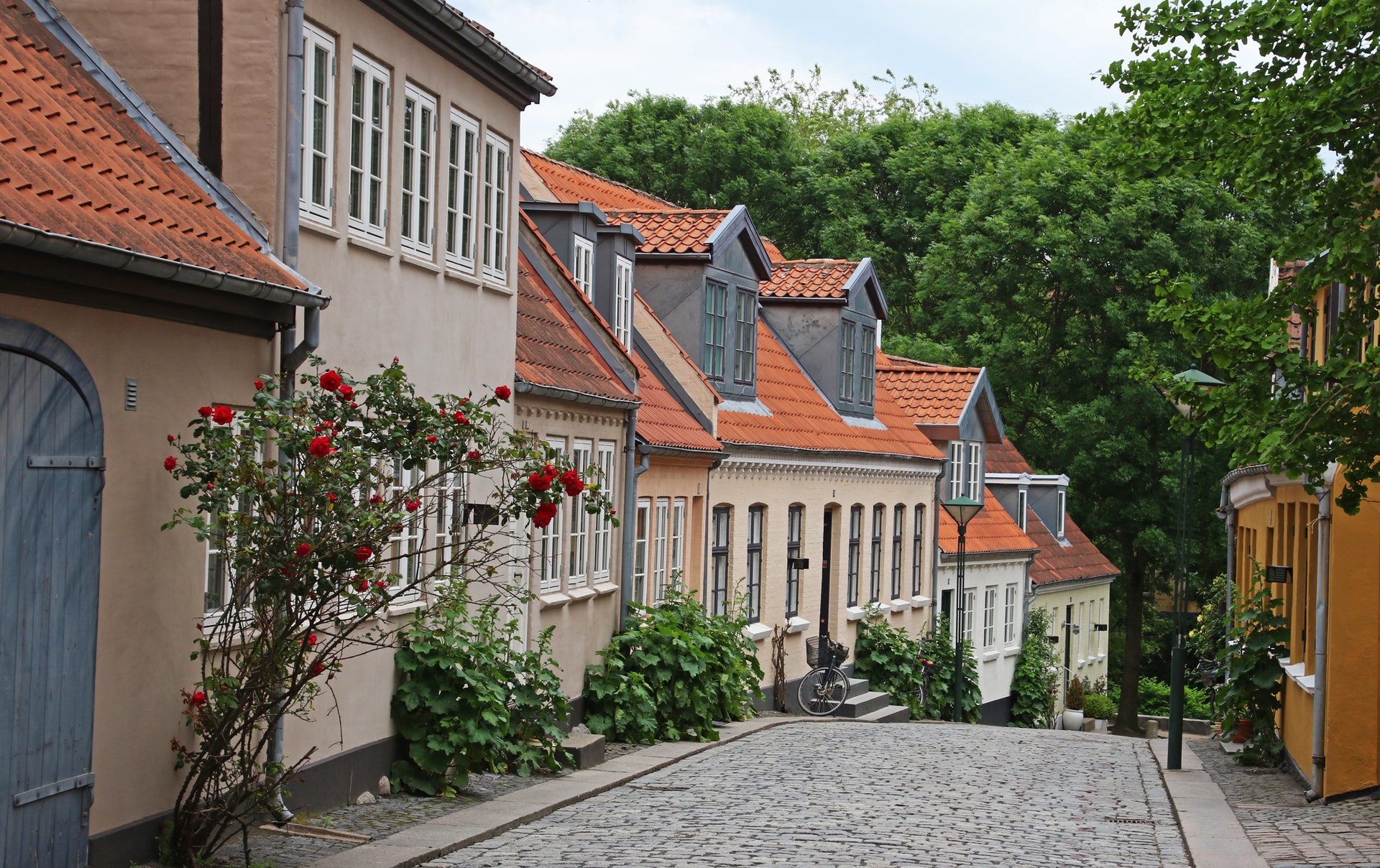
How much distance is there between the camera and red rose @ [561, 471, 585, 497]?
31.2 feet

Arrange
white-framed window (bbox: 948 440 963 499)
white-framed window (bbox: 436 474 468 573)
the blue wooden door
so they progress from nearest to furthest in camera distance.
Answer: the blue wooden door, white-framed window (bbox: 436 474 468 573), white-framed window (bbox: 948 440 963 499)

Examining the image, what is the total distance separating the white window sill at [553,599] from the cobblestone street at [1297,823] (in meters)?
6.43

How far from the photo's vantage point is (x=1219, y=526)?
36.8 m

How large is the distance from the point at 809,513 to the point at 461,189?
42.1 feet

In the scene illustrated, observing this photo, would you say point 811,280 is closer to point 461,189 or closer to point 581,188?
point 581,188

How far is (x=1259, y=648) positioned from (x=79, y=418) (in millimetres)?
12397

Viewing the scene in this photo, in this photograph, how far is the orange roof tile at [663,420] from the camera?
1875 centimetres

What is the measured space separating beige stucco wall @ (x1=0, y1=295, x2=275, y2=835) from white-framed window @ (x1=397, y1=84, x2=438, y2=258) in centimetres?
316

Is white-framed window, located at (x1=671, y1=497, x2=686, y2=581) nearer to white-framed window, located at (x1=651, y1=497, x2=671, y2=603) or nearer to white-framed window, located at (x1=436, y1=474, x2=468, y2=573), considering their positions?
white-framed window, located at (x1=651, y1=497, x2=671, y2=603)

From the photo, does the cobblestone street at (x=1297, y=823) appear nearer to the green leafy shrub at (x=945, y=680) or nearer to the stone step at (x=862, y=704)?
the stone step at (x=862, y=704)

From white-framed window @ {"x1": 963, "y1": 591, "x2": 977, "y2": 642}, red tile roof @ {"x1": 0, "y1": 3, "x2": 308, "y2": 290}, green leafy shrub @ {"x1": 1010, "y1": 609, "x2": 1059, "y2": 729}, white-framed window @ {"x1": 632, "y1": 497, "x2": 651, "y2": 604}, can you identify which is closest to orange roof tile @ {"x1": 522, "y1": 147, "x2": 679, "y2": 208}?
white-framed window @ {"x1": 632, "y1": 497, "x2": 651, "y2": 604}

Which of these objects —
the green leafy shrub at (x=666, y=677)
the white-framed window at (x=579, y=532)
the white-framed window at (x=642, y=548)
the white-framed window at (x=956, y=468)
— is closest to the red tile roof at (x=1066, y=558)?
the white-framed window at (x=956, y=468)

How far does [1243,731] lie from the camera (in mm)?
17516

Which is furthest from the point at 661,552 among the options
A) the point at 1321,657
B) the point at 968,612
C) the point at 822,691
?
the point at 968,612
